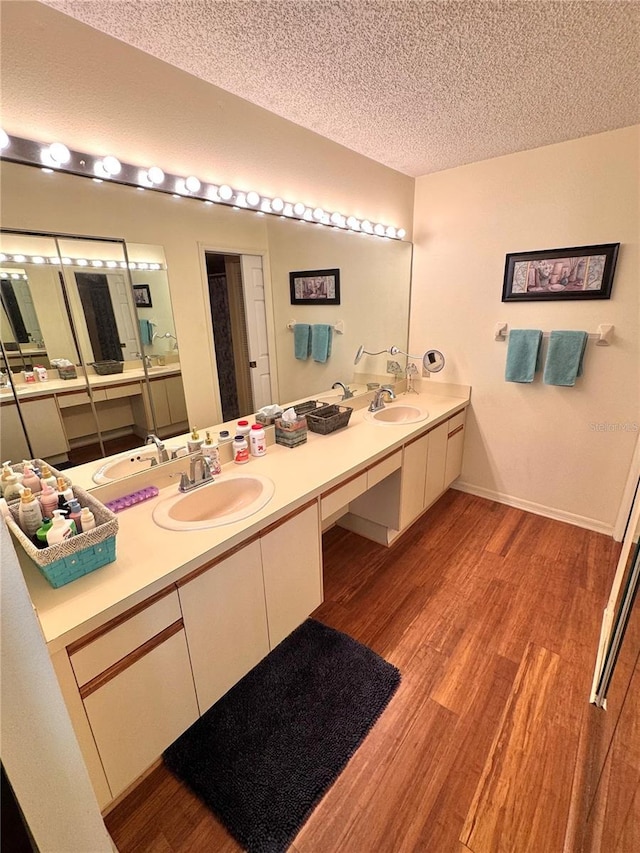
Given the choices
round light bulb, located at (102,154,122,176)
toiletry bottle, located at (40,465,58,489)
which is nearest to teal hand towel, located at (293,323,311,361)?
round light bulb, located at (102,154,122,176)

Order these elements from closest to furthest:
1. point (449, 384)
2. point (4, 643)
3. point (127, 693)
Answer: point (4, 643)
point (127, 693)
point (449, 384)

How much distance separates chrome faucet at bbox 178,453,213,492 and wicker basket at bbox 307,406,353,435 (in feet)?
2.37

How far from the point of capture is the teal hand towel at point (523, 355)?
242 centimetres

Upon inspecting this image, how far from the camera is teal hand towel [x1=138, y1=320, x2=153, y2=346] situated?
1483 millimetres

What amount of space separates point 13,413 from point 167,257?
82 cm

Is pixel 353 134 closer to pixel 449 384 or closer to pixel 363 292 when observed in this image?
pixel 363 292

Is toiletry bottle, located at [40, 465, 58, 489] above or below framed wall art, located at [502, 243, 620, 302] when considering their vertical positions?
below

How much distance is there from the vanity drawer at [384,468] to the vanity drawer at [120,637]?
3.53 feet

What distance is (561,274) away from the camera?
228 cm

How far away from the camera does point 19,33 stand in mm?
1074

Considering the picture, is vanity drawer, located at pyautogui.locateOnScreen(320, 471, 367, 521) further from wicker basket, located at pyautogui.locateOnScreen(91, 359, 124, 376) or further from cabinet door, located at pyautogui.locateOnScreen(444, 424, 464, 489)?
cabinet door, located at pyautogui.locateOnScreen(444, 424, 464, 489)

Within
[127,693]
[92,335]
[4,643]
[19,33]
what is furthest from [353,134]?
[127,693]

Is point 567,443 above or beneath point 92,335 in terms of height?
beneath

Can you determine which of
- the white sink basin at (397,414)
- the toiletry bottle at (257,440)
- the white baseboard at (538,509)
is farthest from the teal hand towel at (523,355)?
the toiletry bottle at (257,440)
